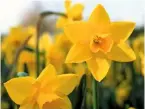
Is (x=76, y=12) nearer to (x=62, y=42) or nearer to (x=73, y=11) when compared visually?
(x=73, y=11)

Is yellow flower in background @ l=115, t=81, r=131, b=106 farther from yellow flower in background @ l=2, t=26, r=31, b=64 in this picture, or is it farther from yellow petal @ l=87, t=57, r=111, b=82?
yellow petal @ l=87, t=57, r=111, b=82

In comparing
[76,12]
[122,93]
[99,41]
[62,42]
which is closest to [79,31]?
[99,41]

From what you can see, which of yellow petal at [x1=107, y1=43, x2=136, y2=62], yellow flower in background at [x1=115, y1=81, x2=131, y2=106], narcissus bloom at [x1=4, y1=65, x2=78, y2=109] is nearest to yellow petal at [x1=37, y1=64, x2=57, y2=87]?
narcissus bloom at [x1=4, y1=65, x2=78, y2=109]

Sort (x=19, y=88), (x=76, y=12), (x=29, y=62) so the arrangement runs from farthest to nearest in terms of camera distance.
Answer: (x=29, y=62) < (x=76, y=12) < (x=19, y=88)

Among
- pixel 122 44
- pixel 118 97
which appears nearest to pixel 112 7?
pixel 118 97

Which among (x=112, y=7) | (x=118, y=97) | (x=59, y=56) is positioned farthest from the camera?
(x=112, y=7)

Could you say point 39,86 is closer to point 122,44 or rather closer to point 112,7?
point 122,44

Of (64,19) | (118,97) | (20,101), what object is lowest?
(118,97)
